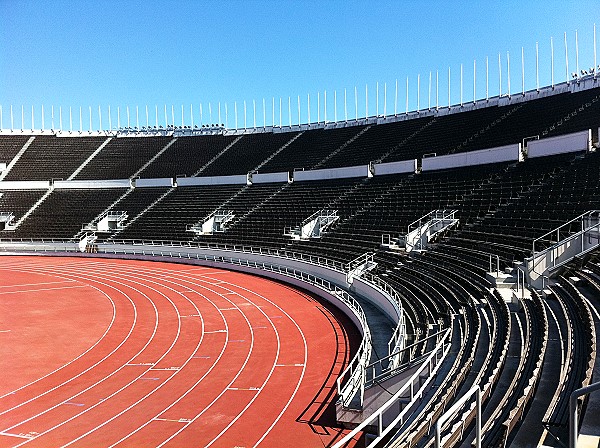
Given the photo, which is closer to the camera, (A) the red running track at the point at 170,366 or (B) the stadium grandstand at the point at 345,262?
(B) the stadium grandstand at the point at 345,262

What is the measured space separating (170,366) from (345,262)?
11.6 metres

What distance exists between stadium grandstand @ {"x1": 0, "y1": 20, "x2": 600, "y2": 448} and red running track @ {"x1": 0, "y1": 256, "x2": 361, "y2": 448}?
0.08 m

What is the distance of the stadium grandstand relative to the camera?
766cm

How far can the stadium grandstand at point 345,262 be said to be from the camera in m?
7.66

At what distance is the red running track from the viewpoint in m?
8.81

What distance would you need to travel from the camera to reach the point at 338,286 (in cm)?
2081

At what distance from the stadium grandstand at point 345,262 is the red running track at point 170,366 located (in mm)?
82

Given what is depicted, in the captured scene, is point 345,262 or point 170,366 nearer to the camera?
point 170,366

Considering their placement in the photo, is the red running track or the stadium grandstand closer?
the stadium grandstand

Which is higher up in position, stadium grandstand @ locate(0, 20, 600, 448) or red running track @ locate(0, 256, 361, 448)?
stadium grandstand @ locate(0, 20, 600, 448)

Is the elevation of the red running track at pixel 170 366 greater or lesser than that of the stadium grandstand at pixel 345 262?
lesser

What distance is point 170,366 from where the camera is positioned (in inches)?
481

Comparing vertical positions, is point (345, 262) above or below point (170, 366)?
above

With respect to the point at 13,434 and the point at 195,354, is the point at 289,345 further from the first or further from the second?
the point at 13,434
